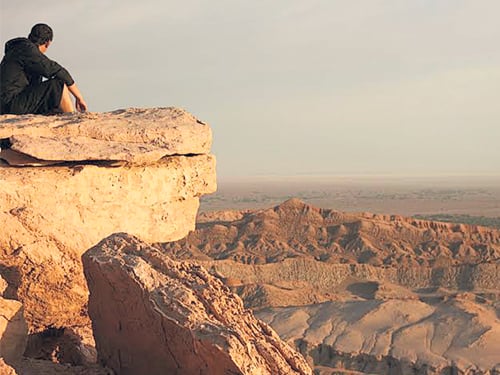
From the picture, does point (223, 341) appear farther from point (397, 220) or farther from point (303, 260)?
point (397, 220)

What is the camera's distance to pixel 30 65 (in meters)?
7.84

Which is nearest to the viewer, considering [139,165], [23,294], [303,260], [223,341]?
[223,341]

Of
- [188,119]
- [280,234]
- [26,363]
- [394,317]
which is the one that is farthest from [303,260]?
[26,363]

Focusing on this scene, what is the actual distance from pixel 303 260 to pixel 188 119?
29605mm

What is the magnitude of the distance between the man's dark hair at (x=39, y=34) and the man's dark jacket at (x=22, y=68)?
0.13 meters

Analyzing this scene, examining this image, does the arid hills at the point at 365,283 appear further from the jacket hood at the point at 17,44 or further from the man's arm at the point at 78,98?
the jacket hood at the point at 17,44

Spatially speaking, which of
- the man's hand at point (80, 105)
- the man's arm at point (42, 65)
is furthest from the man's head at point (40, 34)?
the man's hand at point (80, 105)

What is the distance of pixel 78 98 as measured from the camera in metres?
8.27

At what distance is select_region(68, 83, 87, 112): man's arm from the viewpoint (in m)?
8.16

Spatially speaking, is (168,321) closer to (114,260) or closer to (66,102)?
(114,260)

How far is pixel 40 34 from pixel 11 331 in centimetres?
369

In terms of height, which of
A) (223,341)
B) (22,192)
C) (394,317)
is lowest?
(394,317)

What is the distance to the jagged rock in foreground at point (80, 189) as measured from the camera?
21.4 ft

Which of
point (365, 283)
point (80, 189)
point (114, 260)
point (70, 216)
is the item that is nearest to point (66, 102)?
point (80, 189)
